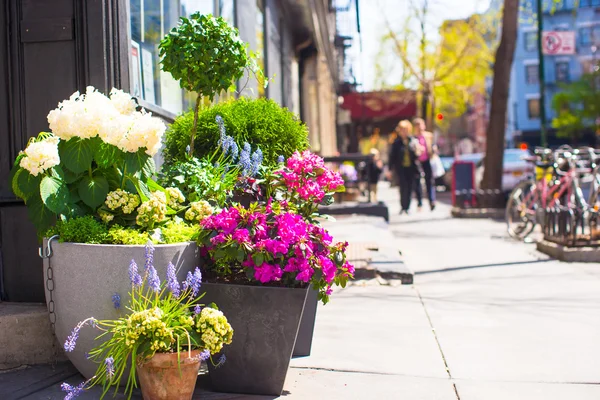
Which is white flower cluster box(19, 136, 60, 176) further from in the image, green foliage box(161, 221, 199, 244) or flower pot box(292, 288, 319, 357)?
flower pot box(292, 288, 319, 357)

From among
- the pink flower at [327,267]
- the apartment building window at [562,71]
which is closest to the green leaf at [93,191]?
the pink flower at [327,267]

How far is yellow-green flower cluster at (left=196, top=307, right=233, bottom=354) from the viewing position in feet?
10.3

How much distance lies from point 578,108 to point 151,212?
205 ft

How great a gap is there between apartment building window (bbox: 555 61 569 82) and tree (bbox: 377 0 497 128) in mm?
13174

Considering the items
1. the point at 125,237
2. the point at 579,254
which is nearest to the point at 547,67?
the point at 579,254

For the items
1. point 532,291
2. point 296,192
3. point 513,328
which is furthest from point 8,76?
point 532,291

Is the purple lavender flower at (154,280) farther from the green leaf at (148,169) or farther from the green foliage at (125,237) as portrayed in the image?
the green leaf at (148,169)

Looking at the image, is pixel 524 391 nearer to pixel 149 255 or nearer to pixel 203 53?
pixel 149 255

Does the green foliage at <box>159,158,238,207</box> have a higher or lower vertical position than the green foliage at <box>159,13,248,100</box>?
lower

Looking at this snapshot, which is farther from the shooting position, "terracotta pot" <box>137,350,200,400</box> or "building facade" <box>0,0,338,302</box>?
"building facade" <box>0,0,338,302</box>

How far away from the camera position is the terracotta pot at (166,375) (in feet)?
10.2

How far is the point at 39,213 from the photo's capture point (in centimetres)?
363

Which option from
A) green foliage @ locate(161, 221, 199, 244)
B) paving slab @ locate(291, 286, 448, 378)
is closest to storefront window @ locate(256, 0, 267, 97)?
paving slab @ locate(291, 286, 448, 378)

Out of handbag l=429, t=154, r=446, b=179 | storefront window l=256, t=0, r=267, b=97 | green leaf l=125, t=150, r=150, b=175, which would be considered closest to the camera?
green leaf l=125, t=150, r=150, b=175
